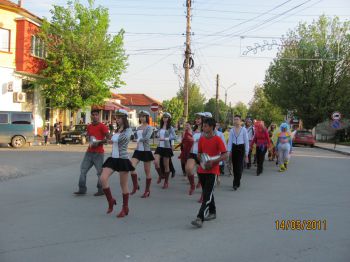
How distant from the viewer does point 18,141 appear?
22031 millimetres

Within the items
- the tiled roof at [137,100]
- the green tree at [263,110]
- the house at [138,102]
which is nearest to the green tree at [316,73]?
the green tree at [263,110]

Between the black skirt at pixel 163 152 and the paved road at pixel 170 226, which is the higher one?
the black skirt at pixel 163 152

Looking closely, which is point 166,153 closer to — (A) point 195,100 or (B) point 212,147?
(B) point 212,147

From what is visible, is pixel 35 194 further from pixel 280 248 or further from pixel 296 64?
pixel 296 64

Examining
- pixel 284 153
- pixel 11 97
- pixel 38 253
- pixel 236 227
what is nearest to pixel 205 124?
pixel 236 227

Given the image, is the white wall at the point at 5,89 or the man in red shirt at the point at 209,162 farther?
the white wall at the point at 5,89

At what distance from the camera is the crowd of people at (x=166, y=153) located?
620 cm

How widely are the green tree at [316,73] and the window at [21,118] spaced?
27681 millimetres

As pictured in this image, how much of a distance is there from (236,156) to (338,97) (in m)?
35.6

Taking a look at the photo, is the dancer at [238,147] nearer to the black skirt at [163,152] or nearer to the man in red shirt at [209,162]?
the black skirt at [163,152]

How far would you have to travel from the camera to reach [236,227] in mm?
6086
